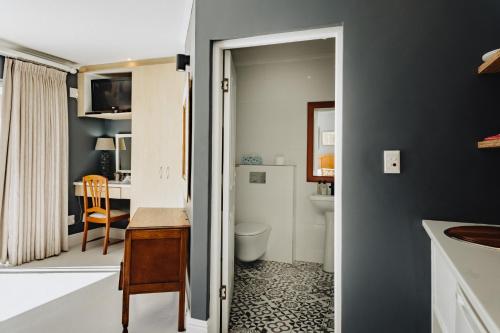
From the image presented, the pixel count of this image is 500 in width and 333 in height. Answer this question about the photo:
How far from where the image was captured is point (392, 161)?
1.58m

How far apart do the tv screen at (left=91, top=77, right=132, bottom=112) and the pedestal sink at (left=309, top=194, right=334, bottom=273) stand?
2.82 meters

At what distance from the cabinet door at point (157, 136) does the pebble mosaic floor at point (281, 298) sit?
4.26 feet

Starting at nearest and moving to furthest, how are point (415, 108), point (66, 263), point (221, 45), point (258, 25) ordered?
point (415, 108) < point (258, 25) < point (221, 45) < point (66, 263)

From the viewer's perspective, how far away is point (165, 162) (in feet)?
12.2

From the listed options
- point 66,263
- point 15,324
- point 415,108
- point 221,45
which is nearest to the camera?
point 415,108

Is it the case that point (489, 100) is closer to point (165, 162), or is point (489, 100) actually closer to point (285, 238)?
point (285, 238)

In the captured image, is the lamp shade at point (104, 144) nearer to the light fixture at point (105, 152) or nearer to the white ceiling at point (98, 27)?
the light fixture at point (105, 152)

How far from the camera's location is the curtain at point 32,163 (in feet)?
11.0

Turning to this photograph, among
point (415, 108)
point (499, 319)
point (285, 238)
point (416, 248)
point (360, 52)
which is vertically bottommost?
point (285, 238)

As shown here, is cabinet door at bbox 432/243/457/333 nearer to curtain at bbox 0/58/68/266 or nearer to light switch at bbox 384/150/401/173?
→ light switch at bbox 384/150/401/173

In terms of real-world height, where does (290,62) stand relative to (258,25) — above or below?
above

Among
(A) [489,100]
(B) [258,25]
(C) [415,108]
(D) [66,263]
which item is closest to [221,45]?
(B) [258,25]

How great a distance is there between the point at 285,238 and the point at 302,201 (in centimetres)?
50

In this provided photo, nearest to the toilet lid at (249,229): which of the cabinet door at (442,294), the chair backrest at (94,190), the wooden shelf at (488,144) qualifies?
the chair backrest at (94,190)
